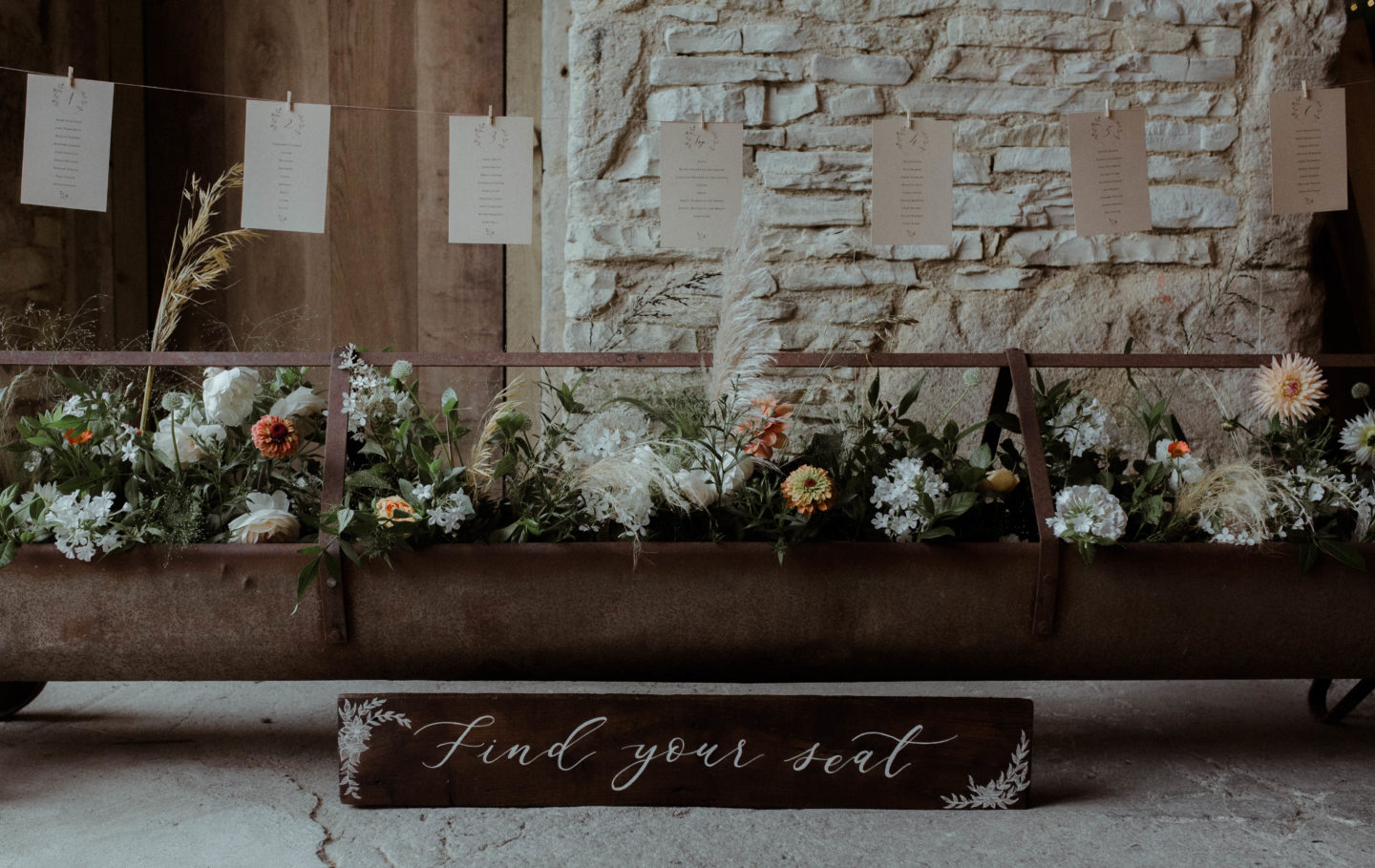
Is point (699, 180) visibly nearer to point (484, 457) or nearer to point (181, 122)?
point (484, 457)

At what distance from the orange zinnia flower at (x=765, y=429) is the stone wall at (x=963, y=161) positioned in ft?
3.54

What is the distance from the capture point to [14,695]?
1.95 meters

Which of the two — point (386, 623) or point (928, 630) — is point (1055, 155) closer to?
point (928, 630)

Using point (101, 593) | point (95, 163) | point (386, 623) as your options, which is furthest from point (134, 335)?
point (386, 623)

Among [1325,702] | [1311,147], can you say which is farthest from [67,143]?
[1325,702]

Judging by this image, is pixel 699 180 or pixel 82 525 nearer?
pixel 82 525

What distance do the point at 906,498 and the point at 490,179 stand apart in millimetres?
1174

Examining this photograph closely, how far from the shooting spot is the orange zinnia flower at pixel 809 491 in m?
1.48

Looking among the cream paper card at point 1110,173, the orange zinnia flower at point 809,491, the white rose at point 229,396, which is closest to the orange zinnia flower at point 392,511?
the white rose at point 229,396

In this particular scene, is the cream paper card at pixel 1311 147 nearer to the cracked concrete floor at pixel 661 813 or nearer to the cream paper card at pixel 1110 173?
the cream paper card at pixel 1110 173

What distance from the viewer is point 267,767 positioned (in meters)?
1.71

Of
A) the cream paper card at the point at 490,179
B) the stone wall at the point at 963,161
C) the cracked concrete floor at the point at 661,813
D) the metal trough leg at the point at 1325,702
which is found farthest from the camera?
the stone wall at the point at 963,161

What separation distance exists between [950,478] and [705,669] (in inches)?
21.7

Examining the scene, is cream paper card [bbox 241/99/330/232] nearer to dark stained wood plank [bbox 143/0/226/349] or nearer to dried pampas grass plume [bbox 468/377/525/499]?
dried pampas grass plume [bbox 468/377/525/499]
